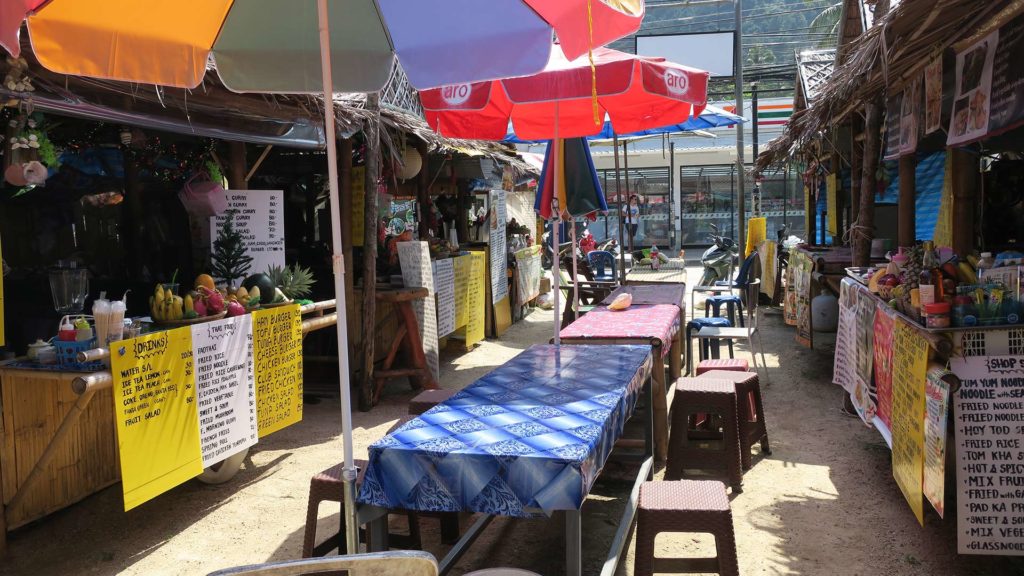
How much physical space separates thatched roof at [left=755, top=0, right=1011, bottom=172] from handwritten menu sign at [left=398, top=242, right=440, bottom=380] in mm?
3998

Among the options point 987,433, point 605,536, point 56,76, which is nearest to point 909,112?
point 987,433

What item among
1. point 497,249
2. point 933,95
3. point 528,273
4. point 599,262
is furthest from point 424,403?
point 599,262

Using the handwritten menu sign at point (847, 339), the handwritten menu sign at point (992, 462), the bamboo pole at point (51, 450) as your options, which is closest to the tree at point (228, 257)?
the bamboo pole at point (51, 450)

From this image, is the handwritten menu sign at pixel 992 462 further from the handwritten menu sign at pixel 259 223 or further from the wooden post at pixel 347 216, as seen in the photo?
the wooden post at pixel 347 216

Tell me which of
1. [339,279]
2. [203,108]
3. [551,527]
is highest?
[203,108]

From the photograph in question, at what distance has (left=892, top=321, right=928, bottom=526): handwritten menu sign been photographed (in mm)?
3955

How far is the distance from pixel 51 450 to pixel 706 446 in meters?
3.81

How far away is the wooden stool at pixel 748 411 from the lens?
542 centimetres

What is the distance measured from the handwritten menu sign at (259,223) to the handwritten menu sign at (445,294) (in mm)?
2852

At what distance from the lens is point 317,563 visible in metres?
1.78

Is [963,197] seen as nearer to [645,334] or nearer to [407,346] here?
[645,334]

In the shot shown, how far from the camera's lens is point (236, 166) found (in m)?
6.26

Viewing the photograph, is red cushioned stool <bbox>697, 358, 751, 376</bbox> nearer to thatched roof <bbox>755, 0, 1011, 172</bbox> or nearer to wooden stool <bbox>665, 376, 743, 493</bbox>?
wooden stool <bbox>665, 376, 743, 493</bbox>

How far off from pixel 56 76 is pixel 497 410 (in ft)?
9.57
